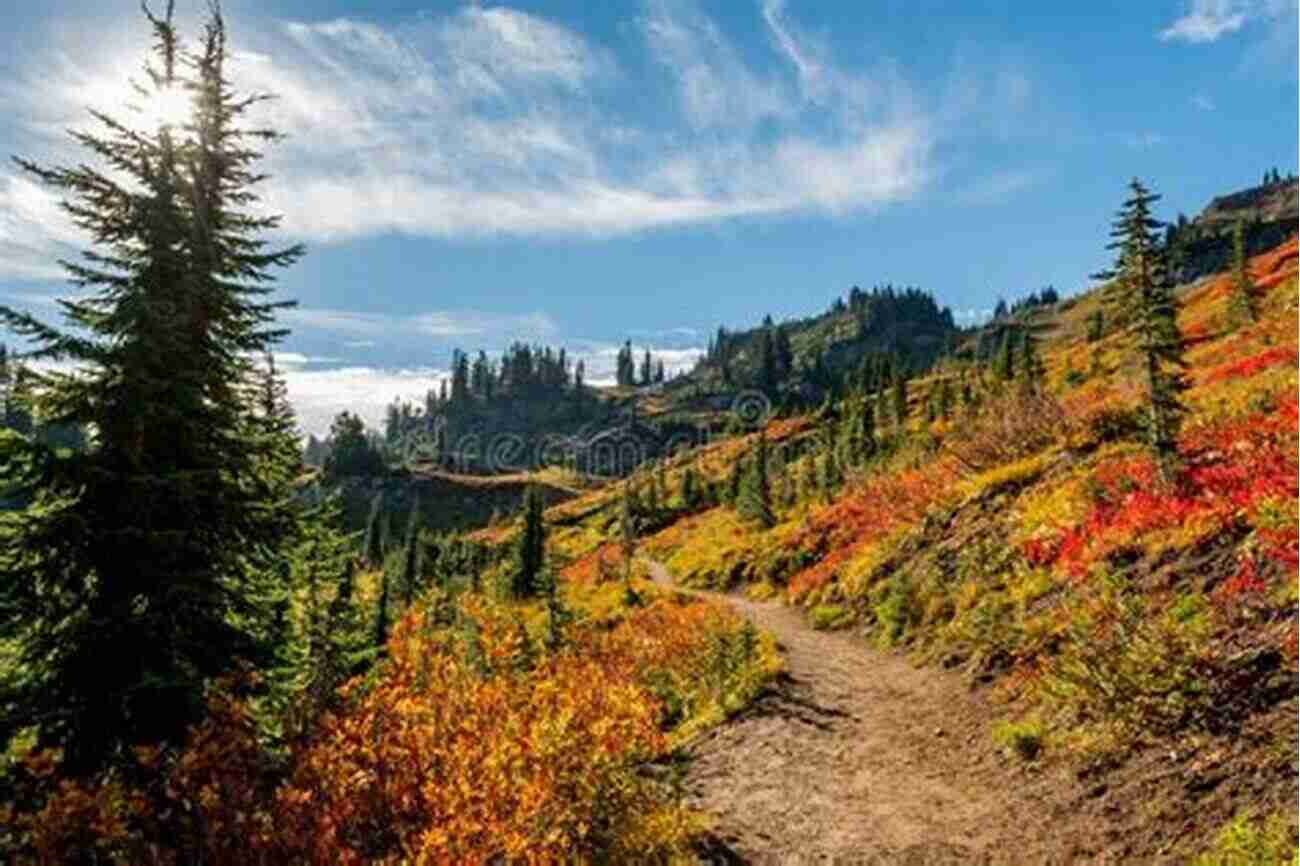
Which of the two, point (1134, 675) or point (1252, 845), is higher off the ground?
point (1134, 675)

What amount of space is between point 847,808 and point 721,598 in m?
29.6

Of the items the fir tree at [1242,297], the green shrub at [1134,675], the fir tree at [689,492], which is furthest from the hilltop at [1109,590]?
the fir tree at [689,492]

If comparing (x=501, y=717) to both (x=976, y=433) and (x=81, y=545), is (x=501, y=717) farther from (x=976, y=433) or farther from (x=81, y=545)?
(x=976, y=433)

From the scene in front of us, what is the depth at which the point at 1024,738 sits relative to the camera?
12711mm

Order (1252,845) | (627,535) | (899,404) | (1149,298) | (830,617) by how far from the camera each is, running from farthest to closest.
→ (899,404), (627,535), (830,617), (1149,298), (1252,845)

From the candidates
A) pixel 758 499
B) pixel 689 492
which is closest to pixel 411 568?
pixel 758 499

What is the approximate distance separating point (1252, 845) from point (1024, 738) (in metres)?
4.70

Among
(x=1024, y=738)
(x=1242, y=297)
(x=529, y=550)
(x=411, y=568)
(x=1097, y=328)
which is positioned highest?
(x=1097, y=328)

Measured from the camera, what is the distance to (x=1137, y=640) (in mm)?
12133

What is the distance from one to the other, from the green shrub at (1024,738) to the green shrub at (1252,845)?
408 centimetres

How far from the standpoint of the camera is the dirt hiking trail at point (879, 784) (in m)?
10.6

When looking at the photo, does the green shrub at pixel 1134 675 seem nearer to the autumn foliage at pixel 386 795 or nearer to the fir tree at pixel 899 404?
the autumn foliage at pixel 386 795

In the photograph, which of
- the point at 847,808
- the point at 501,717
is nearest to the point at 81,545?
the point at 501,717

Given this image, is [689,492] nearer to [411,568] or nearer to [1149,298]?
[411,568]
